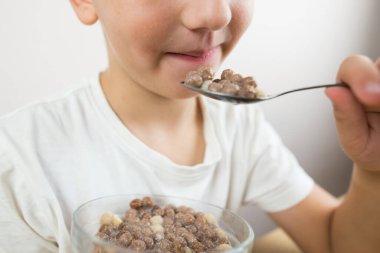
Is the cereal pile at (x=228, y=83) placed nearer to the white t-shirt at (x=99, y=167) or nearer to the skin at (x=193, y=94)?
the skin at (x=193, y=94)

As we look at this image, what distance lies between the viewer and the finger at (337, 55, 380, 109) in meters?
0.46

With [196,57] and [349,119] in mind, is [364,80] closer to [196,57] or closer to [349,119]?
[349,119]

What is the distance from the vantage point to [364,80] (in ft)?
1.53

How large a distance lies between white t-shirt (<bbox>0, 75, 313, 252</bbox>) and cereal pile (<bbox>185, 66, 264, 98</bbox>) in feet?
0.76

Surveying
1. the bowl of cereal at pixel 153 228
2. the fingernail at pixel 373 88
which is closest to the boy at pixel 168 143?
the fingernail at pixel 373 88

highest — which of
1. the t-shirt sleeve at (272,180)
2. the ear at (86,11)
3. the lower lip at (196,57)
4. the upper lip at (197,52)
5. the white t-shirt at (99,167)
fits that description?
the ear at (86,11)

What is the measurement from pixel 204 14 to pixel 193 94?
0.13m

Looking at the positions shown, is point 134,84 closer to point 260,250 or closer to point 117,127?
point 117,127

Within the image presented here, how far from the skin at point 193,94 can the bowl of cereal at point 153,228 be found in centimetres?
18

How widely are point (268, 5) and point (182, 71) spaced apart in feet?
2.39

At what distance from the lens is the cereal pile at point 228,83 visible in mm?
471

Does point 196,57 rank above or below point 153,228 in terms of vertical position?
above

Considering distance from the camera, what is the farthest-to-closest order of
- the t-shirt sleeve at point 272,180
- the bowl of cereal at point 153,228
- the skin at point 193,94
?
1. the t-shirt sleeve at point 272,180
2. the skin at point 193,94
3. the bowl of cereal at point 153,228

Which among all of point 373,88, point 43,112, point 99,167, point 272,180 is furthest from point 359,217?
point 43,112
